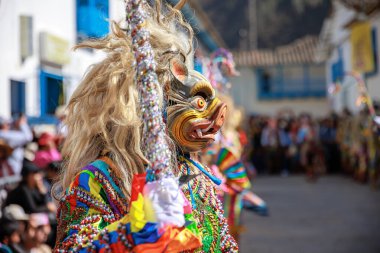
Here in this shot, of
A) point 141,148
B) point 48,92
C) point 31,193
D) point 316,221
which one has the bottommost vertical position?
point 316,221

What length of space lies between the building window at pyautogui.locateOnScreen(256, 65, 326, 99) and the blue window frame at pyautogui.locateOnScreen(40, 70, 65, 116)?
20.1 m

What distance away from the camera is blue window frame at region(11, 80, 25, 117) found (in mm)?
6395

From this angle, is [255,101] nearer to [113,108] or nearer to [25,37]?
[25,37]

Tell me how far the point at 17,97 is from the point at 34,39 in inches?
35.9

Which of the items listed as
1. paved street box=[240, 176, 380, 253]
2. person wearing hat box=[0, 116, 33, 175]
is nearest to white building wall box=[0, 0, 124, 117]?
person wearing hat box=[0, 116, 33, 175]

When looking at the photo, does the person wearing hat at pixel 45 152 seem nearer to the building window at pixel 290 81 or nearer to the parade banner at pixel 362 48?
the parade banner at pixel 362 48

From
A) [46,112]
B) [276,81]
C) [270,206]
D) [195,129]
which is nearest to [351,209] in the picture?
[270,206]

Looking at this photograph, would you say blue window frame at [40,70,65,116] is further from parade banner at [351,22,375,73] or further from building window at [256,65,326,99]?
building window at [256,65,326,99]

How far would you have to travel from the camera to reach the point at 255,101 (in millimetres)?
26953

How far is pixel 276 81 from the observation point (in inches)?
1075

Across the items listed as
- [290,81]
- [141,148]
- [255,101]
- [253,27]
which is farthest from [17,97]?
[253,27]

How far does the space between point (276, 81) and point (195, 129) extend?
25.7 meters

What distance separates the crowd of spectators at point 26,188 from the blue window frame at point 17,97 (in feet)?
1.23

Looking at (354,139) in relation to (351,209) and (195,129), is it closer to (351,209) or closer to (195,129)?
(351,209)
